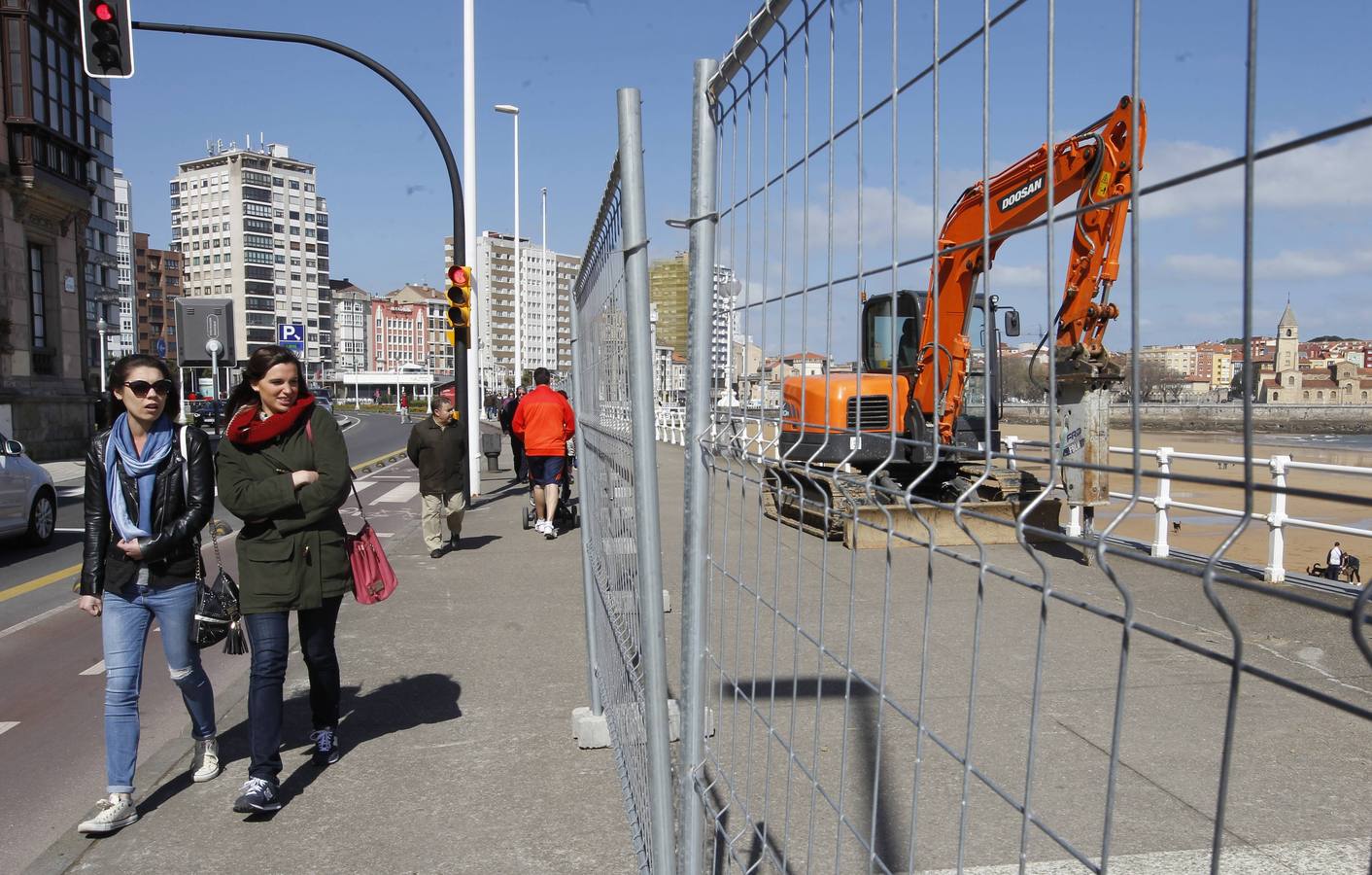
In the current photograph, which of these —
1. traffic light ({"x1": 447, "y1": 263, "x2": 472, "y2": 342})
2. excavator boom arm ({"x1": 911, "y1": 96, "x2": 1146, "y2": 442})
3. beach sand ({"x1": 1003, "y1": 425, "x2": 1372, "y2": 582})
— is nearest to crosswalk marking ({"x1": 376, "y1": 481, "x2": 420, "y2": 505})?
traffic light ({"x1": 447, "y1": 263, "x2": 472, "y2": 342})

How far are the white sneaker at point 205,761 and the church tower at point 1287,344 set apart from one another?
4601 mm

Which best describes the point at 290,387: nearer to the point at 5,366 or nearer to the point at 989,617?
the point at 989,617

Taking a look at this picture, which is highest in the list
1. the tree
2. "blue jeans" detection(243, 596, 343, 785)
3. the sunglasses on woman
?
the tree

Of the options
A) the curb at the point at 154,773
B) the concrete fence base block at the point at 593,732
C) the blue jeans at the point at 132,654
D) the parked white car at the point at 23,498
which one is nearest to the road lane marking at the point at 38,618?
the curb at the point at 154,773

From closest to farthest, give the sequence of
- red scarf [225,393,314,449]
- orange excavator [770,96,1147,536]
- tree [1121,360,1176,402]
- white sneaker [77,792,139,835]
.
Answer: tree [1121,360,1176,402], orange excavator [770,96,1147,536], white sneaker [77,792,139,835], red scarf [225,393,314,449]

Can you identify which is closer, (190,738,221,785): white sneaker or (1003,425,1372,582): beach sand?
(1003,425,1372,582): beach sand

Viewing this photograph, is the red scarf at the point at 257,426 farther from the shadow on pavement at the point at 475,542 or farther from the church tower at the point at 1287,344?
the shadow on pavement at the point at 475,542

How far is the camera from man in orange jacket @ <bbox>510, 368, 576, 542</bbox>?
11.0m

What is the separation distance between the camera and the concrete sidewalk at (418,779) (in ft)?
12.3

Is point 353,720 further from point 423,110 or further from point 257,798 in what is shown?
point 423,110

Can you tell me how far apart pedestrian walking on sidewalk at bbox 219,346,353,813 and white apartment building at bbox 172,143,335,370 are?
13274 cm

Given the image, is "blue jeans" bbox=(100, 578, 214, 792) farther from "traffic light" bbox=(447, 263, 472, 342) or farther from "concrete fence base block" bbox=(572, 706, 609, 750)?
"traffic light" bbox=(447, 263, 472, 342)

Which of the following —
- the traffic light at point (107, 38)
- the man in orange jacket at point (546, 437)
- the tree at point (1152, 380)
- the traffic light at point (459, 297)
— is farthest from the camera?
the traffic light at point (459, 297)

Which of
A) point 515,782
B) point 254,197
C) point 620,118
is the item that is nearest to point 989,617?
point 515,782
